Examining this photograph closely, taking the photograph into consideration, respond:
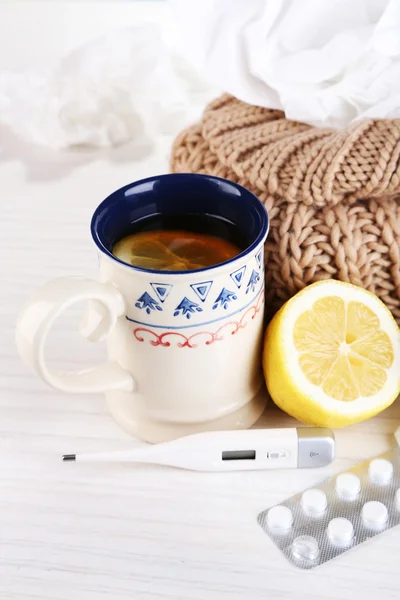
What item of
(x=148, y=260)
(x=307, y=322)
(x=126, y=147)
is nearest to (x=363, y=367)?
(x=307, y=322)

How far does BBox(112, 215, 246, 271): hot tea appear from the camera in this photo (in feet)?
1.63

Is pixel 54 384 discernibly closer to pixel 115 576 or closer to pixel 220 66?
pixel 115 576

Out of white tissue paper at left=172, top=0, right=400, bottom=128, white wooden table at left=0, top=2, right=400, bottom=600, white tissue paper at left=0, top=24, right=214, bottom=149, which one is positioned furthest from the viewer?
white tissue paper at left=0, top=24, right=214, bottom=149

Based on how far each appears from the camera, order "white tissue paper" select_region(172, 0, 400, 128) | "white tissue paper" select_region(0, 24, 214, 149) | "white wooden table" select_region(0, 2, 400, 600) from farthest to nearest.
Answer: "white tissue paper" select_region(0, 24, 214, 149)
"white tissue paper" select_region(172, 0, 400, 128)
"white wooden table" select_region(0, 2, 400, 600)

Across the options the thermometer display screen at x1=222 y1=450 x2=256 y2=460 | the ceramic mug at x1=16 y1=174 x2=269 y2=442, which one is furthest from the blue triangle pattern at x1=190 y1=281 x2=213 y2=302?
the thermometer display screen at x1=222 y1=450 x2=256 y2=460

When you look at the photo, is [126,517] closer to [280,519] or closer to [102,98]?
[280,519]

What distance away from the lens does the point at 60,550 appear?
17.6 inches

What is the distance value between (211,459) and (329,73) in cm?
29

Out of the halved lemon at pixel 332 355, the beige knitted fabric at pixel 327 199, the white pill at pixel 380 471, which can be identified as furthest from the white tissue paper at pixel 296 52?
the white pill at pixel 380 471

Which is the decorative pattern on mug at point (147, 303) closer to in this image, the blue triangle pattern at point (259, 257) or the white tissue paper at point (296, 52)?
the blue triangle pattern at point (259, 257)

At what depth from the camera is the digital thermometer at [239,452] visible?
49 cm

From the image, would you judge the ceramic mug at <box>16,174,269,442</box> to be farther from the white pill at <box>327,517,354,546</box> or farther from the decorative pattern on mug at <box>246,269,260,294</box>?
the white pill at <box>327,517,354,546</box>

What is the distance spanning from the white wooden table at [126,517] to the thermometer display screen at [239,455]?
12 millimetres

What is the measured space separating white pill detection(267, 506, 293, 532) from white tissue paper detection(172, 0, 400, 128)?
27cm
